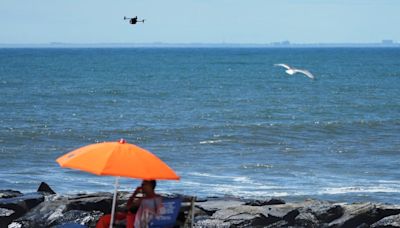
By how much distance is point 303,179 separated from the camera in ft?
76.7

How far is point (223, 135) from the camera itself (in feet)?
115

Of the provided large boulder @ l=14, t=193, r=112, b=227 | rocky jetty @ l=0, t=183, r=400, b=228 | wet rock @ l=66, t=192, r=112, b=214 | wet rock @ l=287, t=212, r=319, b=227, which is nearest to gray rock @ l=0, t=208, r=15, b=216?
rocky jetty @ l=0, t=183, r=400, b=228

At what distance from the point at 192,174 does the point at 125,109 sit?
→ 25.5 meters

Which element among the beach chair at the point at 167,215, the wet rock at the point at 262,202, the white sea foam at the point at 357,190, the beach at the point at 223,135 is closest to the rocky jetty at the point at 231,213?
the wet rock at the point at 262,202

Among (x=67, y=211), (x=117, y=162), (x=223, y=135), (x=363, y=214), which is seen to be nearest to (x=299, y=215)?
(x=363, y=214)

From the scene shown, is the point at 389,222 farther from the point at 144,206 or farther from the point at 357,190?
the point at 357,190

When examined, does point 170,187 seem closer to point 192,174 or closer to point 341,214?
point 192,174

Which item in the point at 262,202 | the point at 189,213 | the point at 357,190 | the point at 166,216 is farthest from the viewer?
the point at 357,190

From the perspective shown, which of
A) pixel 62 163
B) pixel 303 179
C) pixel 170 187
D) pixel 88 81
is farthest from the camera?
pixel 88 81

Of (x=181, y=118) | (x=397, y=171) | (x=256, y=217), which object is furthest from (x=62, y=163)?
(x=181, y=118)

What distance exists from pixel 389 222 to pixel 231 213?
2338 millimetres

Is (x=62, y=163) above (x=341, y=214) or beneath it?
above

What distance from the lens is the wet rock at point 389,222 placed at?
15.2 meters

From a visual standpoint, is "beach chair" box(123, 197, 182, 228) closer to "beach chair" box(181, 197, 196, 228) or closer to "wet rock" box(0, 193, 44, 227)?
"beach chair" box(181, 197, 196, 228)
